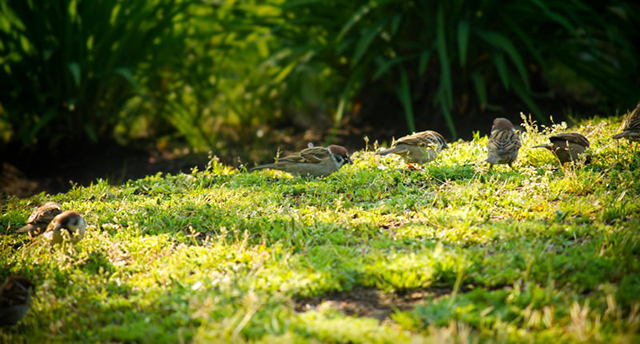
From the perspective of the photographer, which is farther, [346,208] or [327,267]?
[346,208]

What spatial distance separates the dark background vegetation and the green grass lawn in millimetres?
2794

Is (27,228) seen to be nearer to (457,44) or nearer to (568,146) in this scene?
(568,146)

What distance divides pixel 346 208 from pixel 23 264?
2858 millimetres

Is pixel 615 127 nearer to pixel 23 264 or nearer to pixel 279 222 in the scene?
pixel 279 222

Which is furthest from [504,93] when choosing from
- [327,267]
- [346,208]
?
[327,267]

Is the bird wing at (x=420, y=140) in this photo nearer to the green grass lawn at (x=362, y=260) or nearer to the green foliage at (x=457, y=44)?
the green grass lawn at (x=362, y=260)

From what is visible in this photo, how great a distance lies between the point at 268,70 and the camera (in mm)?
10641

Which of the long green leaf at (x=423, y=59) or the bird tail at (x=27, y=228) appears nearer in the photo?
the bird tail at (x=27, y=228)

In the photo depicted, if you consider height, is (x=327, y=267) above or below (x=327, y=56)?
below

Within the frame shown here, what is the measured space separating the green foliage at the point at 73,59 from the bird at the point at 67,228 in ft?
11.8

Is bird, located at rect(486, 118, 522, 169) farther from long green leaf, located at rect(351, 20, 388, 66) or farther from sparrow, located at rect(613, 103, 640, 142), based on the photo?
long green leaf, located at rect(351, 20, 388, 66)

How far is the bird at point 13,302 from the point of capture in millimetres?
3922

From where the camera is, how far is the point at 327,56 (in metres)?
9.75

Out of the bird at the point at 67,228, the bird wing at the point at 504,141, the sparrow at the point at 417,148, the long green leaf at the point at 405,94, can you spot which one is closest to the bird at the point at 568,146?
the bird wing at the point at 504,141
